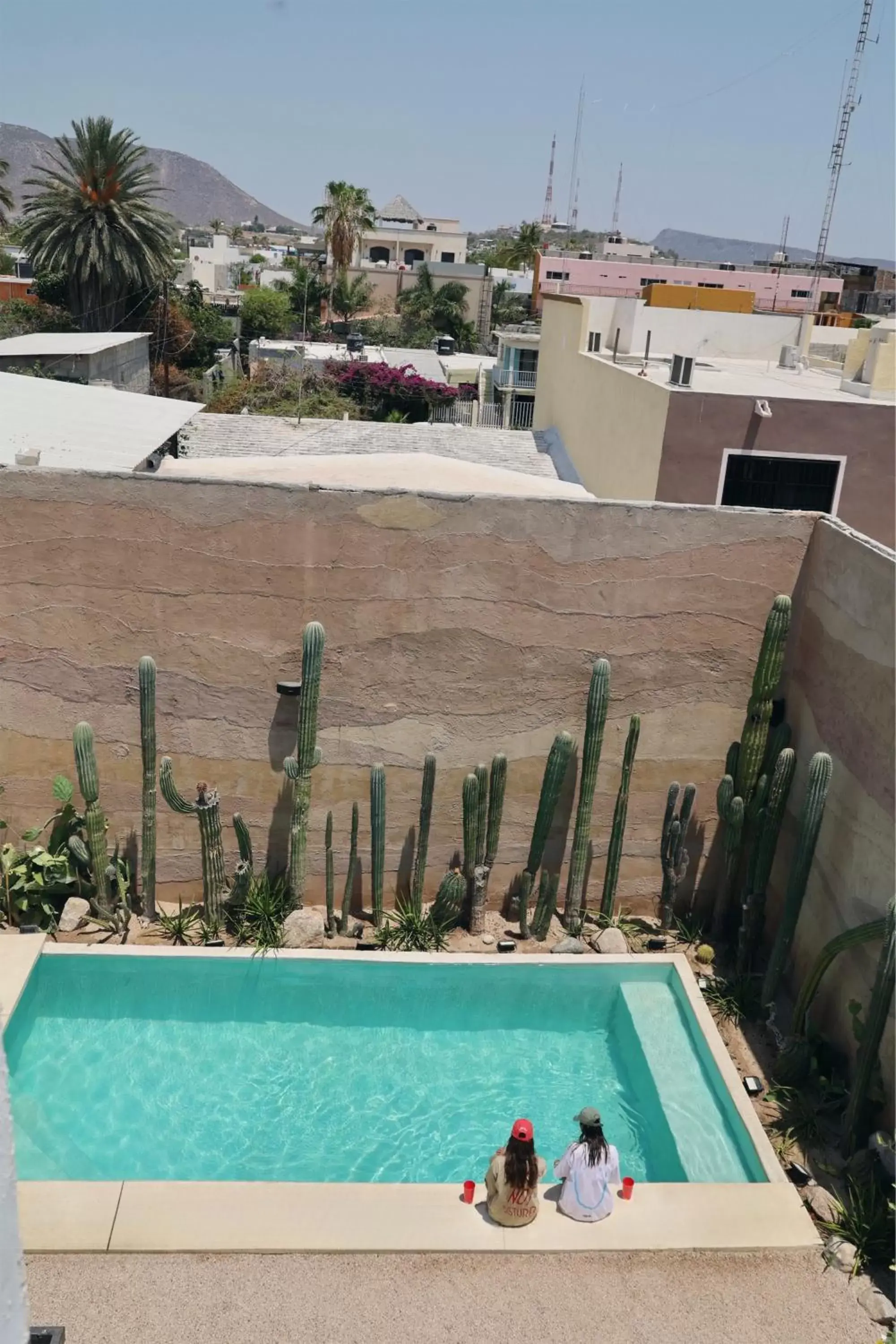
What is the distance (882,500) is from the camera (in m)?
11.5

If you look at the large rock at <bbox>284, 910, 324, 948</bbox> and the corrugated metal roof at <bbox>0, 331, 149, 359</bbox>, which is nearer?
the large rock at <bbox>284, 910, 324, 948</bbox>

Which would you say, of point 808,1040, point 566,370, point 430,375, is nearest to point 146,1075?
point 808,1040

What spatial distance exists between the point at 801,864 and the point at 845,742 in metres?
0.90

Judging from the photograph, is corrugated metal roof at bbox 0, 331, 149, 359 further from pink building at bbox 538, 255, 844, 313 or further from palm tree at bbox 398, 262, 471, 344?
palm tree at bbox 398, 262, 471, 344

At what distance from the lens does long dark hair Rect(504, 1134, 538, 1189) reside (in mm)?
5383

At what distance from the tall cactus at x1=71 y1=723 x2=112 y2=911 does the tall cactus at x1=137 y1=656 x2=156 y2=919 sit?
0.28 m

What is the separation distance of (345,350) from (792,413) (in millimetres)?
32025

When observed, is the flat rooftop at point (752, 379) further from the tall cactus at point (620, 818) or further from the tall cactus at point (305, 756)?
the tall cactus at point (305, 756)

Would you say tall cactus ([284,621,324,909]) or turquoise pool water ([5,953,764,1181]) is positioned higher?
tall cactus ([284,621,324,909])

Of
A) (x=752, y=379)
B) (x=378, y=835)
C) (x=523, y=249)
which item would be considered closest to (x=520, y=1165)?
(x=378, y=835)

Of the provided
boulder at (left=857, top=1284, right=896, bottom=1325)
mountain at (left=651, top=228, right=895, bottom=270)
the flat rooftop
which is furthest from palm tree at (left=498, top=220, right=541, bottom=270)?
boulder at (left=857, top=1284, right=896, bottom=1325)

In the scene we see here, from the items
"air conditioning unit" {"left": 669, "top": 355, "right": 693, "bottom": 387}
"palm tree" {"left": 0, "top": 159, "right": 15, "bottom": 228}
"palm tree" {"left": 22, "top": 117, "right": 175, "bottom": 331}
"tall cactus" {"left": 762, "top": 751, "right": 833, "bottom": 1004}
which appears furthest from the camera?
"palm tree" {"left": 0, "top": 159, "right": 15, "bottom": 228}

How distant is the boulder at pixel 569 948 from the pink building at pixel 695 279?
128 feet

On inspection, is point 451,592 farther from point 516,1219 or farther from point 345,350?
point 345,350
